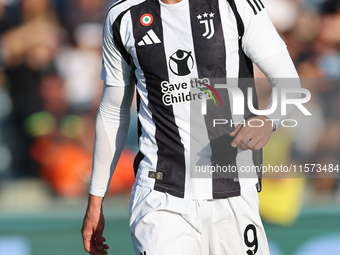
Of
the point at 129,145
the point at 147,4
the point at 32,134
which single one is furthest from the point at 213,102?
the point at 32,134

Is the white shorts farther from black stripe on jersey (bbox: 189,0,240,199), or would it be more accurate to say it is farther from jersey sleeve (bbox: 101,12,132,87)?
jersey sleeve (bbox: 101,12,132,87)

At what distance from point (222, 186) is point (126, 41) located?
2.57ft

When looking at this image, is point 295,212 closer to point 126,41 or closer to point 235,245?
point 235,245

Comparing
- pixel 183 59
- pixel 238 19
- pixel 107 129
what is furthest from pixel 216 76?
pixel 107 129

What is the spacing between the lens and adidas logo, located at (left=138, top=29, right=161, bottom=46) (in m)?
2.65

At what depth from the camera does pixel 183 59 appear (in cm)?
261

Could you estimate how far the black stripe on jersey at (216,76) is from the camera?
2.60m

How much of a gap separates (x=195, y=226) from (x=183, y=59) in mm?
729

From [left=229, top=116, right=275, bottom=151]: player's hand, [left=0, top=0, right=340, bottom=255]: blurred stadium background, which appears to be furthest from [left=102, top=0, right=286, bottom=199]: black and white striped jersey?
[left=0, top=0, right=340, bottom=255]: blurred stadium background

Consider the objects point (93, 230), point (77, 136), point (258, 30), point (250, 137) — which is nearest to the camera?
point (250, 137)

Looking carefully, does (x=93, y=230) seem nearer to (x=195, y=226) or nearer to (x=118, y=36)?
(x=195, y=226)

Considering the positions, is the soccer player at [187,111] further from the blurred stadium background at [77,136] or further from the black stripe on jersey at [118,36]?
the blurred stadium background at [77,136]

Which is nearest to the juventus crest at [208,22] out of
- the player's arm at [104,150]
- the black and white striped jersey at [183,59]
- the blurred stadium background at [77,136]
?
the black and white striped jersey at [183,59]

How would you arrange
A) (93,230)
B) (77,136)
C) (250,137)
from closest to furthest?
(250,137), (93,230), (77,136)
